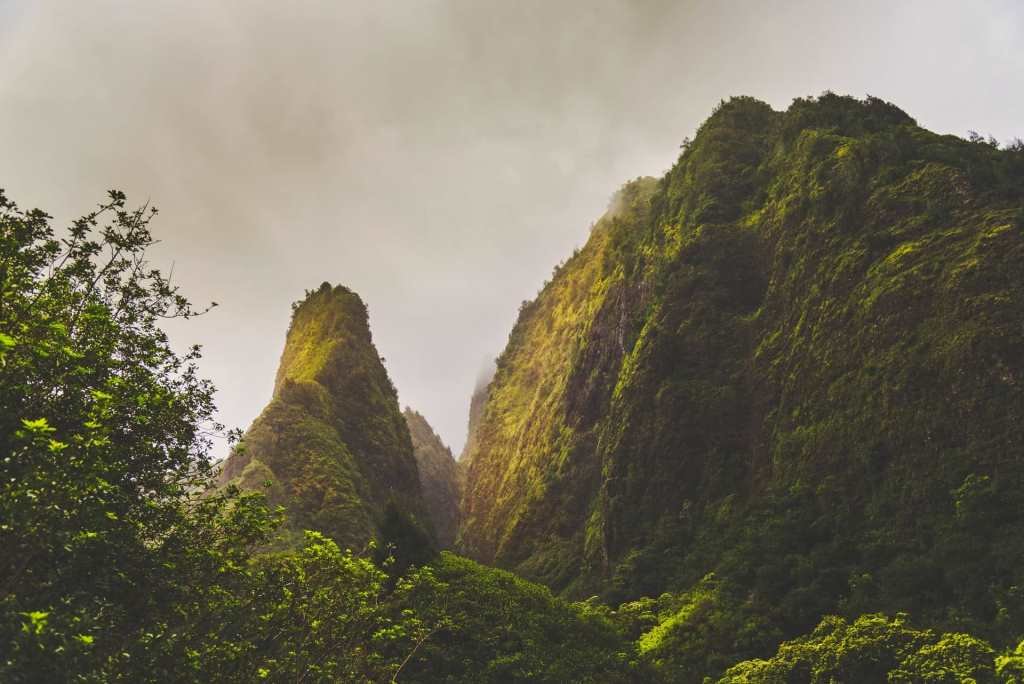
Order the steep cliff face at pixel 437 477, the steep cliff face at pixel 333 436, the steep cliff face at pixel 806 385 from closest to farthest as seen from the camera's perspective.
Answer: the steep cliff face at pixel 806 385
the steep cliff face at pixel 333 436
the steep cliff face at pixel 437 477

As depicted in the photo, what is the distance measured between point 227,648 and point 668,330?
37357mm

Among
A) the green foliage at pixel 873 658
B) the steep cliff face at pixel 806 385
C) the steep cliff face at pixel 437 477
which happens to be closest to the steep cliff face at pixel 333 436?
the steep cliff face at pixel 806 385

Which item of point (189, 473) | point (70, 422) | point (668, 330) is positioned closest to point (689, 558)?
point (668, 330)

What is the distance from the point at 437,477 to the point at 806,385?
98592mm

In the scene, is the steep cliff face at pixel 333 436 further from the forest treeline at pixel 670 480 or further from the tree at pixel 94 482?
the tree at pixel 94 482

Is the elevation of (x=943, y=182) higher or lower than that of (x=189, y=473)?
higher

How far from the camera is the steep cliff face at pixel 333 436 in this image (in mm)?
59219

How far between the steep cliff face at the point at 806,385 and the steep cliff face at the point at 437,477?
158ft

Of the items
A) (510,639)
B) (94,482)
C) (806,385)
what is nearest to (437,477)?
(806,385)

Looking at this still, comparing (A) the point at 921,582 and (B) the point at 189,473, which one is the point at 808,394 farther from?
(B) the point at 189,473

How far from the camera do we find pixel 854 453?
29.2m

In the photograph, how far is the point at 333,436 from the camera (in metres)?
70.2

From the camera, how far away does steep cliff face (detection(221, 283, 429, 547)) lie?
194ft

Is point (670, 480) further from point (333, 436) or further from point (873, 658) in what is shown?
point (333, 436)
